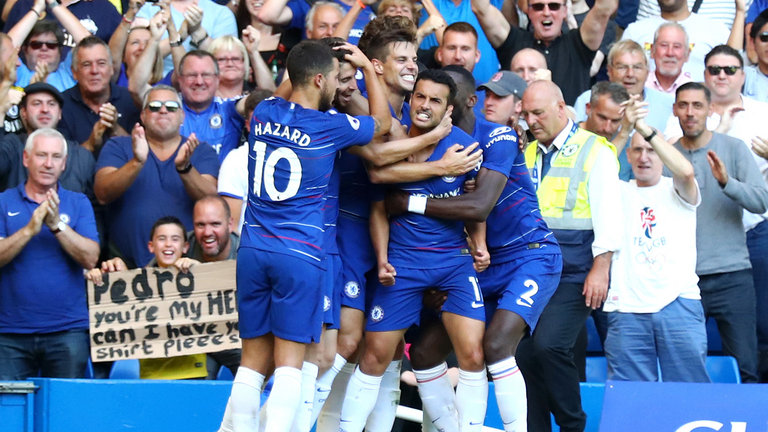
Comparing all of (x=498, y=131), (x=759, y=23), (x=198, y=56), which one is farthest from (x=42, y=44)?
(x=759, y=23)

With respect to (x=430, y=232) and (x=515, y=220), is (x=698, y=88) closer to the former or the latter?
(x=515, y=220)

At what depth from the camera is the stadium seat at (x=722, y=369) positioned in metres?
9.99

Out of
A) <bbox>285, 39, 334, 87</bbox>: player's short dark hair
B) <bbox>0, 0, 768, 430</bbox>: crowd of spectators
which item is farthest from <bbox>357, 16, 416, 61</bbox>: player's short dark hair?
<bbox>285, 39, 334, 87</bbox>: player's short dark hair

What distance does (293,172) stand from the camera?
722 cm

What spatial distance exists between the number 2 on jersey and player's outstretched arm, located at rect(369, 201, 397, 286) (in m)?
0.68

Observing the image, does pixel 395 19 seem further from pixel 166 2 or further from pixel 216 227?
pixel 166 2

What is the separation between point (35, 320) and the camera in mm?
9242

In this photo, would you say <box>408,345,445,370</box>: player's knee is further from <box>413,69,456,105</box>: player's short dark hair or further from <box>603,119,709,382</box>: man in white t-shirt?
<box>603,119,709,382</box>: man in white t-shirt

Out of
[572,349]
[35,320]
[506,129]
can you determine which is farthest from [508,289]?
[35,320]

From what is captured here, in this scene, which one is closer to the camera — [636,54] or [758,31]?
[636,54]

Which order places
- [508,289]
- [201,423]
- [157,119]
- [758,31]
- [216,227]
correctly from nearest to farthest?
[508,289] → [201,423] → [216,227] → [157,119] → [758,31]

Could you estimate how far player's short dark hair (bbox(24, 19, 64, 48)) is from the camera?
1155 centimetres

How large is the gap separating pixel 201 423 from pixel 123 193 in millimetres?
2230

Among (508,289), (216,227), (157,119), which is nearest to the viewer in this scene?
(508,289)
